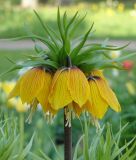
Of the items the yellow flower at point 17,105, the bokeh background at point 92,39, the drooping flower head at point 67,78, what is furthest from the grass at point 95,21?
the drooping flower head at point 67,78

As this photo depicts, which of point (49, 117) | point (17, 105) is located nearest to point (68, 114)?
point (49, 117)

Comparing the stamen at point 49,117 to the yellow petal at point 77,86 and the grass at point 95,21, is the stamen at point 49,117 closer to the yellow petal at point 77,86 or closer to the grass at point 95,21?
the yellow petal at point 77,86

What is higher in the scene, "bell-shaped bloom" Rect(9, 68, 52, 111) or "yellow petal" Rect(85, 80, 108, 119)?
"bell-shaped bloom" Rect(9, 68, 52, 111)

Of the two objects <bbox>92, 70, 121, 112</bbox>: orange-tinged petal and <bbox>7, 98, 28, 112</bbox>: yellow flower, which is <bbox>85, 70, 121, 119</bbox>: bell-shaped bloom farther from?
<bbox>7, 98, 28, 112</bbox>: yellow flower

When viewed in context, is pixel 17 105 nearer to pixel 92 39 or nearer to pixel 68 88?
pixel 68 88

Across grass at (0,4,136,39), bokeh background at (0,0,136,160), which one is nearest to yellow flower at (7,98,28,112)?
bokeh background at (0,0,136,160)

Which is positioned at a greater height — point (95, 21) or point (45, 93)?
point (95, 21)
